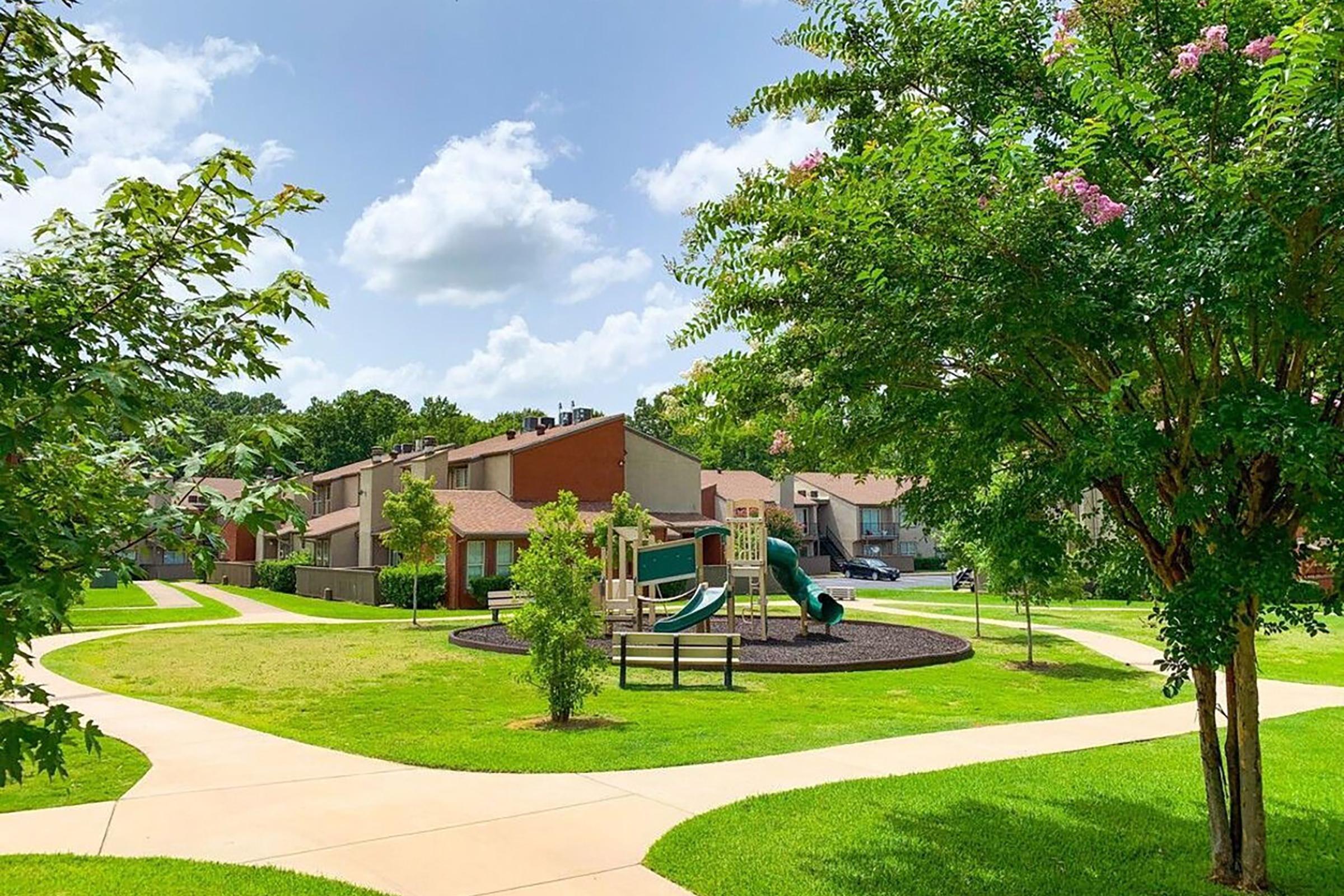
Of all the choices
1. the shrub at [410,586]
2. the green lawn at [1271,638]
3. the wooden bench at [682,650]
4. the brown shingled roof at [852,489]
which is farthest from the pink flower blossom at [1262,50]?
the brown shingled roof at [852,489]

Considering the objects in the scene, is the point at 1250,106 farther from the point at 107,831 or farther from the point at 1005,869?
the point at 107,831

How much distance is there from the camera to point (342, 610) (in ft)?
115

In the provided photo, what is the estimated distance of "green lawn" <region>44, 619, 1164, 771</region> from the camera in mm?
10547

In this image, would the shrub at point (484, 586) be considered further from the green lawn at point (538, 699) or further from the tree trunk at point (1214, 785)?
the tree trunk at point (1214, 785)

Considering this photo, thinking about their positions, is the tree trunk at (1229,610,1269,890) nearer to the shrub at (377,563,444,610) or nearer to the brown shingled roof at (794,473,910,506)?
the shrub at (377,563,444,610)

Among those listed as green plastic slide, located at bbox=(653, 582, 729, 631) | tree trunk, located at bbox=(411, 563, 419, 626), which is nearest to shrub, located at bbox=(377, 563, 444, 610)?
tree trunk, located at bbox=(411, 563, 419, 626)

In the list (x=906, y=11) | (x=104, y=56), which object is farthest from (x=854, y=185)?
(x=104, y=56)

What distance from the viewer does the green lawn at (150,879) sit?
582cm

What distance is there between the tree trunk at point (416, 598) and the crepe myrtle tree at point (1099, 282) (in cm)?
2326

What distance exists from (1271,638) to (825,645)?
1204cm

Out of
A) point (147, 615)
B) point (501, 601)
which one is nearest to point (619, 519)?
point (501, 601)

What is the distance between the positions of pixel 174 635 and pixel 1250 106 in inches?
1024

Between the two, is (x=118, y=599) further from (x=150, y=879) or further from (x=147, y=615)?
(x=150, y=879)

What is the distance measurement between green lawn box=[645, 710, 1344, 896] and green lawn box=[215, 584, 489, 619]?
2519 cm
